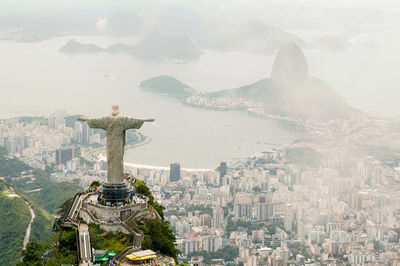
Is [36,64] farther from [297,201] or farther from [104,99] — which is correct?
[297,201]

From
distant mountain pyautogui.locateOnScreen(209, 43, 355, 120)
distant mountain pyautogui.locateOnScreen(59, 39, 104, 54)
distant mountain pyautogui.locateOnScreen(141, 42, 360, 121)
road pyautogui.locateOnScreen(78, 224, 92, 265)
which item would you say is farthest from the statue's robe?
distant mountain pyautogui.locateOnScreen(59, 39, 104, 54)

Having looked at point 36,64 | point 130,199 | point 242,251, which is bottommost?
point 242,251

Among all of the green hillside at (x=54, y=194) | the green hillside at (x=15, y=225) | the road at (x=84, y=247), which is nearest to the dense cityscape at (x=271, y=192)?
the green hillside at (x=54, y=194)

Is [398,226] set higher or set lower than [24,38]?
lower

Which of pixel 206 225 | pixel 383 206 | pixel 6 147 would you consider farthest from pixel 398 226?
pixel 6 147

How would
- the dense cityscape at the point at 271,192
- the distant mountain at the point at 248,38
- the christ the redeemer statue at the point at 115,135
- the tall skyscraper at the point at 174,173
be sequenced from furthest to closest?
the distant mountain at the point at 248,38
the tall skyscraper at the point at 174,173
the dense cityscape at the point at 271,192
the christ the redeemer statue at the point at 115,135

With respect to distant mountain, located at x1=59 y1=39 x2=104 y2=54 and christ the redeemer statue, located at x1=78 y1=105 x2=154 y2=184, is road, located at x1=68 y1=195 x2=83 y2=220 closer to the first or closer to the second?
christ the redeemer statue, located at x1=78 y1=105 x2=154 y2=184

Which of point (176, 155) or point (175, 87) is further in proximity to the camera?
point (175, 87)

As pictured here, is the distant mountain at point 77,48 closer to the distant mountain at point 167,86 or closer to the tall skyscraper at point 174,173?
the distant mountain at point 167,86

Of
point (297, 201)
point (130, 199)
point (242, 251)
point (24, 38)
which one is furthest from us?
point (24, 38)
